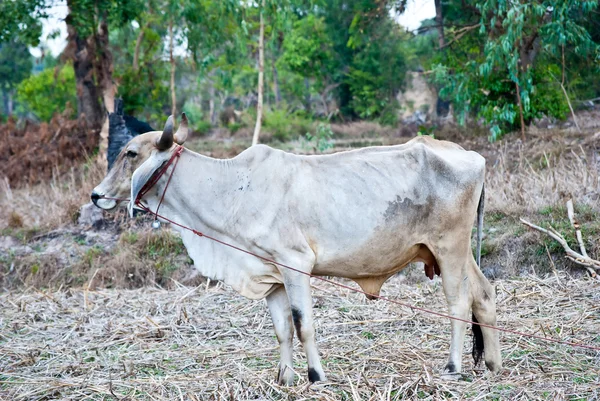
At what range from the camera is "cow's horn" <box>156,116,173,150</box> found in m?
4.63

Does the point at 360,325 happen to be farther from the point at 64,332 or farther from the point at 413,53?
the point at 413,53

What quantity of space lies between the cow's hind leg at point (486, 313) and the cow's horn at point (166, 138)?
2166mm

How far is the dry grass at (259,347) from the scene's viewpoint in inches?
178

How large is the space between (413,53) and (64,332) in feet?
80.9

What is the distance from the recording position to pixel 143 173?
15.6 feet

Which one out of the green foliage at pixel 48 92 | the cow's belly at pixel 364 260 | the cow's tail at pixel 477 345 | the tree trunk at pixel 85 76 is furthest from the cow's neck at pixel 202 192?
the green foliage at pixel 48 92

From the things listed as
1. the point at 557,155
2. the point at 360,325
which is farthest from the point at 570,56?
the point at 360,325

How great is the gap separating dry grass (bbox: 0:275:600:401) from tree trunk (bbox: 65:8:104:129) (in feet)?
26.1

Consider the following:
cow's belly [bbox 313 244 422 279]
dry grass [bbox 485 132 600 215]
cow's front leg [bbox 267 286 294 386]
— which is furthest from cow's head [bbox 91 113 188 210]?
dry grass [bbox 485 132 600 215]

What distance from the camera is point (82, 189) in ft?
37.2

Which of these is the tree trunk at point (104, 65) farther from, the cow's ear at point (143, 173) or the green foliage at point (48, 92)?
the green foliage at point (48, 92)

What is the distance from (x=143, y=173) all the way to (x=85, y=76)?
11.2 meters

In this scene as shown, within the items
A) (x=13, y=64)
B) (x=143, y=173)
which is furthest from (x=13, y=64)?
(x=143, y=173)

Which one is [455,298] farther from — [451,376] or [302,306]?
[302,306]
